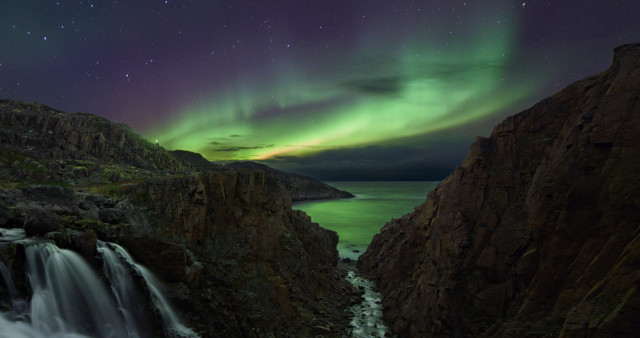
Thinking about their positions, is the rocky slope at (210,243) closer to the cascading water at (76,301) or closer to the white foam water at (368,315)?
the cascading water at (76,301)

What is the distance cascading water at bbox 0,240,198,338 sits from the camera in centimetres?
1199

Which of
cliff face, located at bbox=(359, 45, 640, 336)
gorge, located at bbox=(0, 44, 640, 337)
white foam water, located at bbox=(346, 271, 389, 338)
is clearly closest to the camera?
gorge, located at bbox=(0, 44, 640, 337)

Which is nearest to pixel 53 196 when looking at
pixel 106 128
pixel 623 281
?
pixel 623 281

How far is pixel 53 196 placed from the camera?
76.9 ft

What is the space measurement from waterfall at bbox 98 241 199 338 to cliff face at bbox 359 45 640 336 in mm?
Answer: 18440

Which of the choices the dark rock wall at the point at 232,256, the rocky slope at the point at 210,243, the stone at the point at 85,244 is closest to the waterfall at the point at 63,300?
the stone at the point at 85,244

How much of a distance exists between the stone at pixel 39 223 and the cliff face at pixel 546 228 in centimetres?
2687

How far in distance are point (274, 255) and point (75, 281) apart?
14.5m

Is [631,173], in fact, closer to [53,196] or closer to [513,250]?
[513,250]

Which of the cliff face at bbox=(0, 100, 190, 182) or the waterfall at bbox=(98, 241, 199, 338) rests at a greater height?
the cliff face at bbox=(0, 100, 190, 182)

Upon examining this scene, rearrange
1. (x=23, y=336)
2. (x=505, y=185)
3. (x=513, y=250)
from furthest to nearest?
(x=505, y=185) → (x=513, y=250) → (x=23, y=336)

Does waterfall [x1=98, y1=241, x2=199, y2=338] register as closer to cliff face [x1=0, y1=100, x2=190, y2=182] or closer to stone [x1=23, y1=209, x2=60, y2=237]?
stone [x1=23, y1=209, x2=60, y2=237]

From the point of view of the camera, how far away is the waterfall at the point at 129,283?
1527 centimetres

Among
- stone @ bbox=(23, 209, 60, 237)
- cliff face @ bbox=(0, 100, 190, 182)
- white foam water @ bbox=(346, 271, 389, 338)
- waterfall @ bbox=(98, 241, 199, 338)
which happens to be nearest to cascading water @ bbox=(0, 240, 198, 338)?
waterfall @ bbox=(98, 241, 199, 338)
